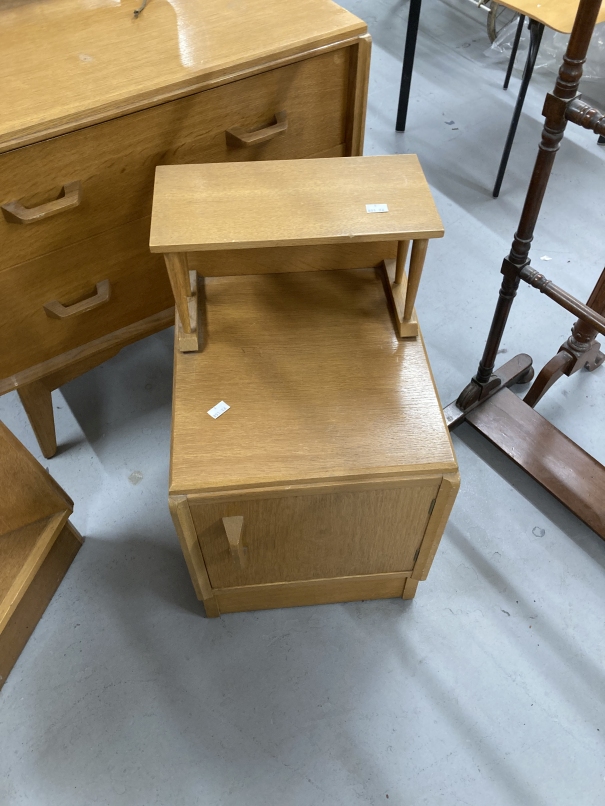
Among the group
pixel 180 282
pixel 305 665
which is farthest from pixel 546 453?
pixel 180 282

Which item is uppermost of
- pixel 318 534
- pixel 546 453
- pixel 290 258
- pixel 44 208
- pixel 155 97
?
pixel 155 97

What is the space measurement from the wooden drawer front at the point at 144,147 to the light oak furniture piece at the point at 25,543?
38 cm

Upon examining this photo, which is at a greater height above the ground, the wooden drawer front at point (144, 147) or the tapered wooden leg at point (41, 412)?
the wooden drawer front at point (144, 147)

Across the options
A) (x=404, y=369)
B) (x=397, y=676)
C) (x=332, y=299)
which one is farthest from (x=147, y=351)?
(x=397, y=676)

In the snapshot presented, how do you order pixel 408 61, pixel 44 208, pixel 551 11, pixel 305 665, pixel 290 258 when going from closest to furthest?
1. pixel 44 208
2. pixel 290 258
3. pixel 305 665
4. pixel 551 11
5. pixel 408 61

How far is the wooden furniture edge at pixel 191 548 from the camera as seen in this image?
871mm

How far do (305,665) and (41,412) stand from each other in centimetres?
75

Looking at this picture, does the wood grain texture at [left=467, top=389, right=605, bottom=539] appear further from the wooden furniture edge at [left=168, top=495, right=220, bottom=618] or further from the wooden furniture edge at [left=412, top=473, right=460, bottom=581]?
the wooden furniture edge at [left=168, top=495, right=220, bottom=618]

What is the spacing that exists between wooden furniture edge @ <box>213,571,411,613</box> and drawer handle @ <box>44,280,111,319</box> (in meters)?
0.56

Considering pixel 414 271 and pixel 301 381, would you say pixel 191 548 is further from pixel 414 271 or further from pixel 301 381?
pixel 414 271

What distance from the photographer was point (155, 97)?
988mm

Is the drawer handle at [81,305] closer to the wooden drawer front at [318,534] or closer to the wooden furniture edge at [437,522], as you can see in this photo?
the wooden drawer front at [318,534]

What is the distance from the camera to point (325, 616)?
4.09ft

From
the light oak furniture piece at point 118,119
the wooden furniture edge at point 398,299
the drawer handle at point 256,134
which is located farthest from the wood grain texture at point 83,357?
the wooden furniture edge at point 398,299
